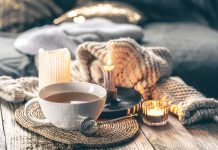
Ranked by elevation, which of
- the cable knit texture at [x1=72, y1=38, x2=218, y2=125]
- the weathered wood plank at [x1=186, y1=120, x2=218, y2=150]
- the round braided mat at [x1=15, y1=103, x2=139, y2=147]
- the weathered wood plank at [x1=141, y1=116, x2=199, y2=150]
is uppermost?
the cable knit texture at [x1=72, y1=38, x2=218, y2=125]

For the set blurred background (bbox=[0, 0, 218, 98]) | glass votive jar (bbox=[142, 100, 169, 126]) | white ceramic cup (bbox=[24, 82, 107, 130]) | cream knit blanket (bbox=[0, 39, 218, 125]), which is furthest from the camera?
blurred background (bbox=[0, 0, 218, 98])

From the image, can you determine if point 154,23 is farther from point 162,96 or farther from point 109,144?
point 109,144

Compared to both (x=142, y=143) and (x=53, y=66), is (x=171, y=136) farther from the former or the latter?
(x=53, y=66)

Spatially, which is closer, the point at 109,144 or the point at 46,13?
the point at 109,144

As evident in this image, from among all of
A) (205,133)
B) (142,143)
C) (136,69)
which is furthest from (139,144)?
(136,69)

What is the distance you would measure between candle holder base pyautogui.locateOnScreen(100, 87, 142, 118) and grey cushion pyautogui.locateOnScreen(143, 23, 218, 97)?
2.21ft

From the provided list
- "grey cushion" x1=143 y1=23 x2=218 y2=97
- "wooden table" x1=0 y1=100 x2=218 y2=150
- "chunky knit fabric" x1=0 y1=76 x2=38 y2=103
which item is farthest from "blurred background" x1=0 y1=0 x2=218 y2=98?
"wooden table" x1=0 y1=100 x2=218 y2=150

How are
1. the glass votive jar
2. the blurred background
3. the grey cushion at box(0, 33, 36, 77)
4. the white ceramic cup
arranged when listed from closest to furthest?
1. the white ceramic cup
2. the glass votive jar
3. the grey cushion at box(0, 33, 36, 77)
4. the blurred background

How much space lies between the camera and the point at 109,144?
1.05m

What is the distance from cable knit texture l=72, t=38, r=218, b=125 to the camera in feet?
4.19

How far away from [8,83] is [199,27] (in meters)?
1.19

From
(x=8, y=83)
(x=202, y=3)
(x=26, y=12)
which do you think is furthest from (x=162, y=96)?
(x=202, y=3)

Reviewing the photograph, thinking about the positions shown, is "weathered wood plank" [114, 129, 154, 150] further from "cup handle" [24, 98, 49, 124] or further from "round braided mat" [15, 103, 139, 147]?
"cup handle" [24, 98, 49, 124]

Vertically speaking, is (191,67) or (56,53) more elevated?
(56,53)
